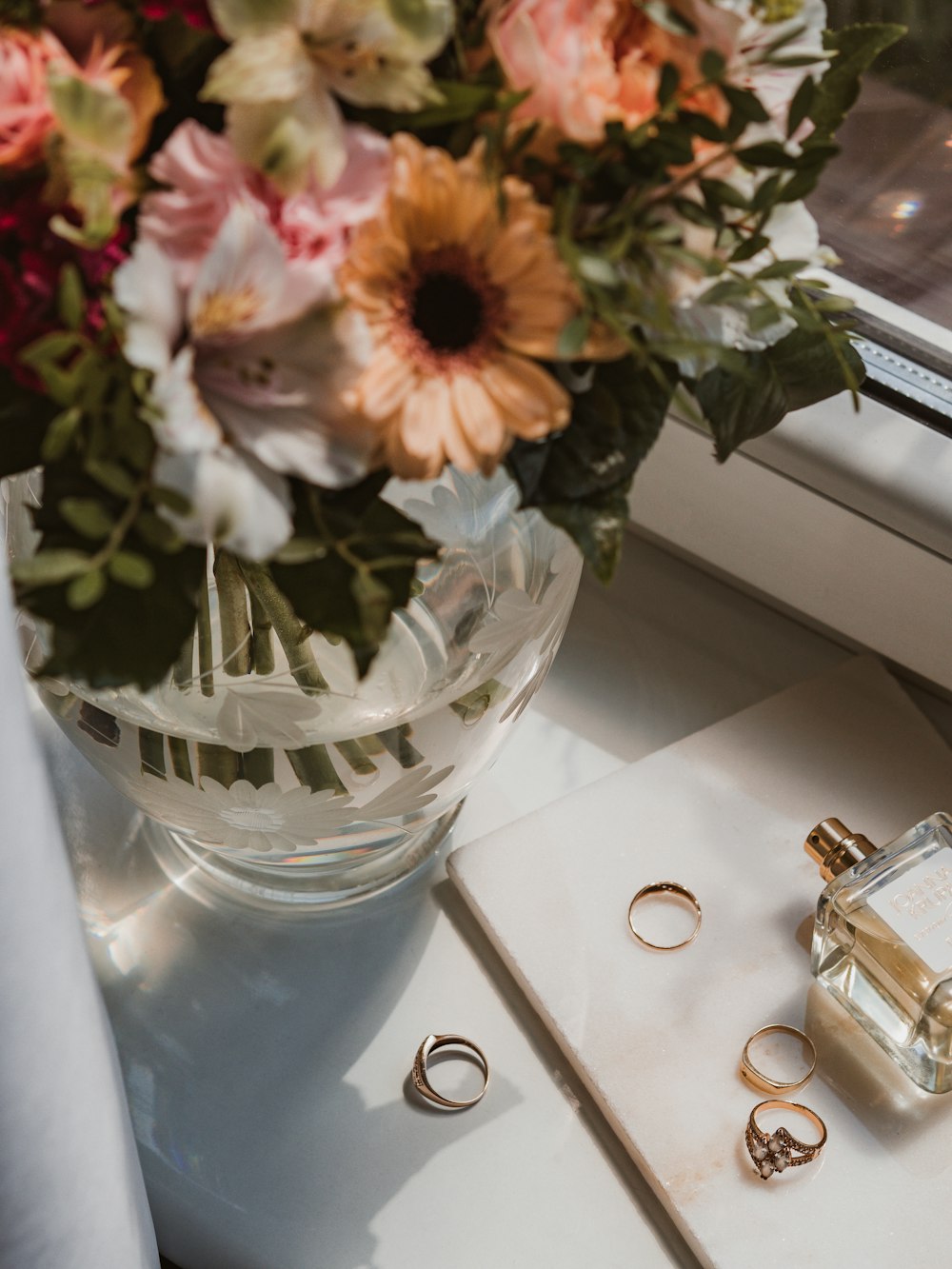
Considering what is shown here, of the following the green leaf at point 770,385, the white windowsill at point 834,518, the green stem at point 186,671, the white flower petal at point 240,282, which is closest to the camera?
→ the white flower petal at point 240,282

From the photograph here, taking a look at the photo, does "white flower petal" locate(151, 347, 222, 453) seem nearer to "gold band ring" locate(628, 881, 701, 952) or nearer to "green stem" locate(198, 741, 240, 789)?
"green stem" locate(198, 741, 240, 789)

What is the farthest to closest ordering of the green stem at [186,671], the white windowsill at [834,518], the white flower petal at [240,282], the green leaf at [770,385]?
the white windowsill at [834,518] → the green stem at [186,671] → the green leaf at [770,385] → the white flower petal at [240,282]

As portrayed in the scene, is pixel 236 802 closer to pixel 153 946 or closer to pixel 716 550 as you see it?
pixel 153 946

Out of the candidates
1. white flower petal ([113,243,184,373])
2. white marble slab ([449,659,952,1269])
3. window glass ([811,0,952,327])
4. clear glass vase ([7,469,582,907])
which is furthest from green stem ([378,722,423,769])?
window glass ([811,0,952,327])

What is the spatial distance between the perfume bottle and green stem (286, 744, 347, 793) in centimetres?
20

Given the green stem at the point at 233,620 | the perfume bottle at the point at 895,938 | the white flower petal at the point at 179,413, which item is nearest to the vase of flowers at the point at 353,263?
the white flower petal at the point at 179,413

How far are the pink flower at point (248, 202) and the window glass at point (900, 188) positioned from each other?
410mm

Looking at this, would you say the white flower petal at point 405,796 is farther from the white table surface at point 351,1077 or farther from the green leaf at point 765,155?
the green leaf at point 765,155

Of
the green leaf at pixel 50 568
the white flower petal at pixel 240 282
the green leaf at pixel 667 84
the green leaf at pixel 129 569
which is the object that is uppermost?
the green leaf at pixel 667 84

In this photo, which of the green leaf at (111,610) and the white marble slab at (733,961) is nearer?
the green leaf at (111,610)

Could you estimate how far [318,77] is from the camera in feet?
0.78

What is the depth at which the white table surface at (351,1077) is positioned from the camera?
48 cm

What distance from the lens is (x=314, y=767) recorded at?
431 mm

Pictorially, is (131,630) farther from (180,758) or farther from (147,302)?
(180,758)
